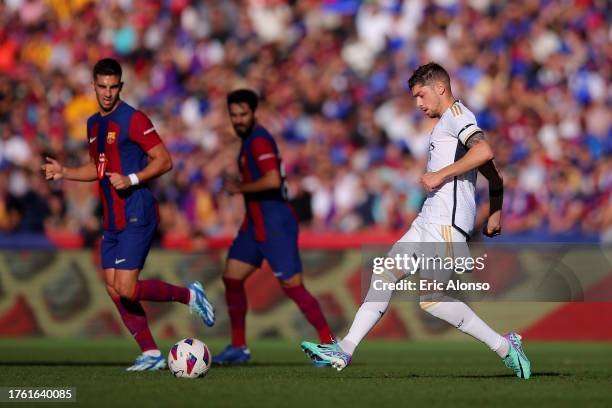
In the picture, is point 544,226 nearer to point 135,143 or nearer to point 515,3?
point 515,3

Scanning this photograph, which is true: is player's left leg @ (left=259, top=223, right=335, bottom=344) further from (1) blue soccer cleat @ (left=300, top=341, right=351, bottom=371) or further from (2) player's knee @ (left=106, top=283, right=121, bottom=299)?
(1) blue soccer cleat @ (left=300, top=341, right=351, bottom=371)

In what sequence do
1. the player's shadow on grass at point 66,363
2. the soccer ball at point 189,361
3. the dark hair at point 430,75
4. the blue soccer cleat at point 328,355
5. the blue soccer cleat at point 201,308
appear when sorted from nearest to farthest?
the blue soccer cleat at point 328,355
the dark hair at point 430,75
the soccer ball at point 189,361
the blue soccer cleat at point 201,308
the player's shadow on grass at point 66,363

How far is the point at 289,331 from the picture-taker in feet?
53.3

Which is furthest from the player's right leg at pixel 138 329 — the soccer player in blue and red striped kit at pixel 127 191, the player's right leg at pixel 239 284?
the player's right leg at pixel 239 284

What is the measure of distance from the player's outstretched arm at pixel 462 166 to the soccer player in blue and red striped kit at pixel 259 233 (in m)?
3.03

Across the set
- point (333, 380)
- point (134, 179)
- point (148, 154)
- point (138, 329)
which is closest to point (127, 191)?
point (134, 179)

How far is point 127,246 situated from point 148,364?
3.39ft

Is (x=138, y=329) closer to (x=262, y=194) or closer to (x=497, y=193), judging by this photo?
(x=262, y=194)

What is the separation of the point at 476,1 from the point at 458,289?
25.0 ft

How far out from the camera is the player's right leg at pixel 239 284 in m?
12.1

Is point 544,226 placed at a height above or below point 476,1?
below

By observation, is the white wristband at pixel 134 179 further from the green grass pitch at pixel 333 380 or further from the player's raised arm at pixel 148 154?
the green grass pitch at pixel 333 380

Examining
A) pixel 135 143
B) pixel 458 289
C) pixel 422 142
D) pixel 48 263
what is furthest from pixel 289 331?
pixel 135 143

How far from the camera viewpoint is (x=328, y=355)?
909 cm
